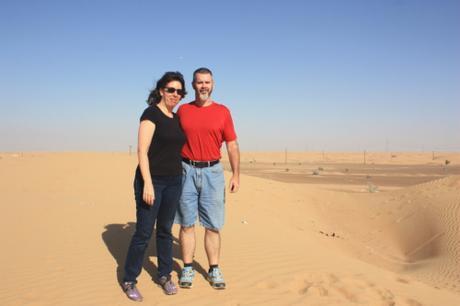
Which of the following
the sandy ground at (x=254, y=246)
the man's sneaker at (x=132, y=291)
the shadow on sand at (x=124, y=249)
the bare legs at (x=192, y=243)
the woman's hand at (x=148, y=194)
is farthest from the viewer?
the shadow on sand at (x=124, y=249)

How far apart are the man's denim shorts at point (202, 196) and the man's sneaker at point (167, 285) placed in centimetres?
62

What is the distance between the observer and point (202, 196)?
4289 mm

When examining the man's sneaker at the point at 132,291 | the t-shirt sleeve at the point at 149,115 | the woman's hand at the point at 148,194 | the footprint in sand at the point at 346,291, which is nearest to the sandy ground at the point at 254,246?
the footprint in sand at the point at 346,291

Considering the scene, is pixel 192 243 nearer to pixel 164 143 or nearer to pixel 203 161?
pixel 203 161

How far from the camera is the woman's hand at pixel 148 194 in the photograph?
12.5ft

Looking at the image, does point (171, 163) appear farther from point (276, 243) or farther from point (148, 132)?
point (276, 243)

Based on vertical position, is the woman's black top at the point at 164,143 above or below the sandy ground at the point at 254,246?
above

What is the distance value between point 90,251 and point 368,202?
35.9ft

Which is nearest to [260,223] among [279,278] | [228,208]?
[228,208]

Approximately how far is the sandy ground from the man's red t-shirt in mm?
1511

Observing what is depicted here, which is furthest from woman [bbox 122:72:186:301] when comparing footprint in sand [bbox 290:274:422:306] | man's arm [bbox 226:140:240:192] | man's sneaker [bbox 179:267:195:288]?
footprint in sand [bbox 290:274:422:306]

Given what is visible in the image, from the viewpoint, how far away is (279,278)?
501cm

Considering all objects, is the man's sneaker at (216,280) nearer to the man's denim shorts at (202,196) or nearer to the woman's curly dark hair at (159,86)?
the man's denim shorts at (202,196)

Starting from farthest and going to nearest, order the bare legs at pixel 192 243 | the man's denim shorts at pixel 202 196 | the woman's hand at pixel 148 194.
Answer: the bare legs at pixel 192 243 < the man's denim shorts at pixel 202 196 < the woman's hand at pixel 148 194
